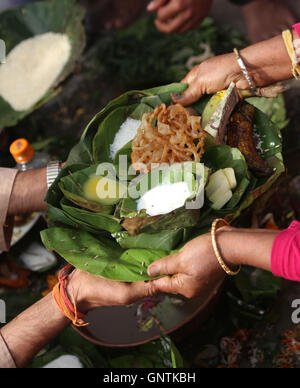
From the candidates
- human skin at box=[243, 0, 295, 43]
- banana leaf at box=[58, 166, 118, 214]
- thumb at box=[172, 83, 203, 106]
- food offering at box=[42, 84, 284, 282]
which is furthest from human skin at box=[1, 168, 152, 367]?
human skin at box=[243, 0, 295, 43]

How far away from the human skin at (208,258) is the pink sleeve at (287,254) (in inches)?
0.9

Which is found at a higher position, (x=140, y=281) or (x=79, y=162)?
(x=79, y=162)

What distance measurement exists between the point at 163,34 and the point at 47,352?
1.89 metres

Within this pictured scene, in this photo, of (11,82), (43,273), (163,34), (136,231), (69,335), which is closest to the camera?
(136,231)

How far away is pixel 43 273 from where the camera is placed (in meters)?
1.72

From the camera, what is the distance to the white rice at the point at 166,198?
1046 millimetres

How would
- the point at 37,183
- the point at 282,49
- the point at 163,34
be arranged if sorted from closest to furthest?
the point at 282,49 < the point at 37,183 < the point at 163,34

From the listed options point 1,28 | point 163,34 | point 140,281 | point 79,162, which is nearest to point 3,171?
point 79,162

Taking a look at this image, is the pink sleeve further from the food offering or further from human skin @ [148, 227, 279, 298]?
the food offering

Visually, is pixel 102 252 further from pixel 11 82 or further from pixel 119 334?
pixel 11 82

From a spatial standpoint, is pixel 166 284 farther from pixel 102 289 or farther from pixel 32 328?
pixel 32 328

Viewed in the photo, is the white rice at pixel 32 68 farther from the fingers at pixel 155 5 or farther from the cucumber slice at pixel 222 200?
the cucumber slice at pixel 222 200

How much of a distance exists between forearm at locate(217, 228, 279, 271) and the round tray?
14.1 inches
